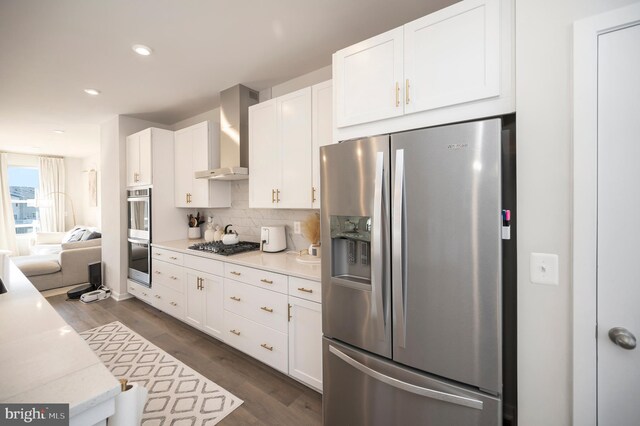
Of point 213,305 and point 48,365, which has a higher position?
point 48,365

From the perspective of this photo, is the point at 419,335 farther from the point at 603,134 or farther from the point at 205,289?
the point at 205,289

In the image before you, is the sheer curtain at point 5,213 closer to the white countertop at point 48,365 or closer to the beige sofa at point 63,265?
the beige sofa at point 63,265

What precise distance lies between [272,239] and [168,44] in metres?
1.89

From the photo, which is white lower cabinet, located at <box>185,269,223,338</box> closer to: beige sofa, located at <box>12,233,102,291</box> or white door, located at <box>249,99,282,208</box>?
white door, located at <box>249,99,282,208</box>

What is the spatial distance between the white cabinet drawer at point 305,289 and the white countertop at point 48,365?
4.00 feet

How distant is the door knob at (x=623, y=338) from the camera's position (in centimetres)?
91

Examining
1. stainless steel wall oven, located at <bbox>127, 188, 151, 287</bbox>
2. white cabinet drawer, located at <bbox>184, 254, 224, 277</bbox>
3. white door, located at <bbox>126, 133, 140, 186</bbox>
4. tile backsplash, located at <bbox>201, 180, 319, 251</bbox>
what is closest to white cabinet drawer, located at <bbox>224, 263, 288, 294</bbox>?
white cabinet drawer, located at <bbox>184, 254, 224, 277</bbox>

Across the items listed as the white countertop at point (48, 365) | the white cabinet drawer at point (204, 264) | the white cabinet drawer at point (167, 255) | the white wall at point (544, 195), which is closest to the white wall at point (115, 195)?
the white cabinet drawer at point (167, 255)

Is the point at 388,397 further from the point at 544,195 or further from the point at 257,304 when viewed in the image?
the point at 257,304

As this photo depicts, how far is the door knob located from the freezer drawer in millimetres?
463

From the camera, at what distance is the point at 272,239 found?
274cm

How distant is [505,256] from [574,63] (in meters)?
0.79

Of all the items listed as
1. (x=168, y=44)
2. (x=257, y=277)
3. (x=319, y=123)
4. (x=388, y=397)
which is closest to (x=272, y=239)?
(x=257, y=277)

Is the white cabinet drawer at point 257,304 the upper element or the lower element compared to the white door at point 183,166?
lower
